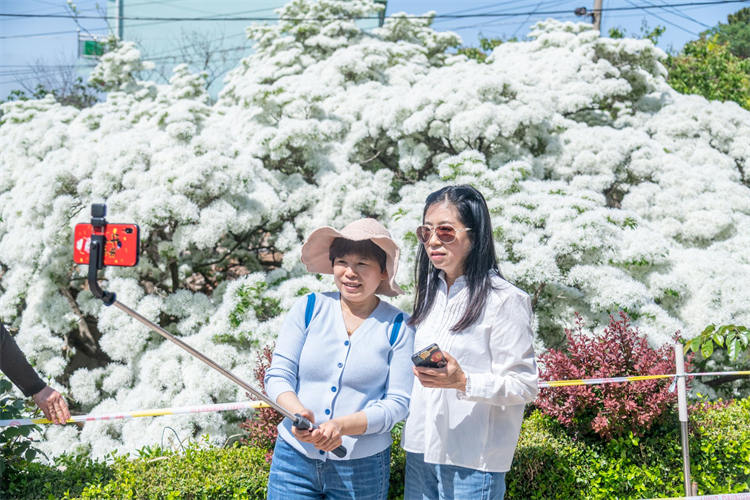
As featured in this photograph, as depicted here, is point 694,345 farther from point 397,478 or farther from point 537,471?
point 397,478

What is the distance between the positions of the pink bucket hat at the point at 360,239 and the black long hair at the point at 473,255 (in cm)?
15

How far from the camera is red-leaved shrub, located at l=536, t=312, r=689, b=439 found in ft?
10.8

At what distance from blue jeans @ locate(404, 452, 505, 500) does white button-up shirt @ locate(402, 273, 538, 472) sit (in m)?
0.04

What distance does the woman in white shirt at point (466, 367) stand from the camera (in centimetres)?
189

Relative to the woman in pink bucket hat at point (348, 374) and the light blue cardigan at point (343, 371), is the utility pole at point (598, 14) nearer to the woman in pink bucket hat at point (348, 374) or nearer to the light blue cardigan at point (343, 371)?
the woman in pink bucket hat at point (348, 374)

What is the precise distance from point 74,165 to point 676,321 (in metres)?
5.14

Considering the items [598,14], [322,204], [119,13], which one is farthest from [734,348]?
[119,13]

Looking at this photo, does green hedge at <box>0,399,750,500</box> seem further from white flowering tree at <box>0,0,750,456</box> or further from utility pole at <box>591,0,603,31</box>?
utility pole at <box>591,0,603,31</box>

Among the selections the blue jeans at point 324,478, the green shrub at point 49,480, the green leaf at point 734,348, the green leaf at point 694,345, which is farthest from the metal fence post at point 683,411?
the green shrub at point 49,480

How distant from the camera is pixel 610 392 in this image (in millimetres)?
3309

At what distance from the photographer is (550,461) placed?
3.21 metres

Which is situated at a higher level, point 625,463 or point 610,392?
point 610,392

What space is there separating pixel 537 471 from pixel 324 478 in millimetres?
1534

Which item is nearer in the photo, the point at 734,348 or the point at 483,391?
the point at 483,391
